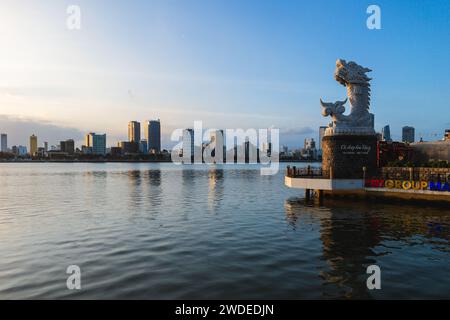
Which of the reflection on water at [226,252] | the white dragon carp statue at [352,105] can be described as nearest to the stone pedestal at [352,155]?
the white dragon carp statue at [352,105]

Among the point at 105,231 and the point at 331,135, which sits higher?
the point at 331,135

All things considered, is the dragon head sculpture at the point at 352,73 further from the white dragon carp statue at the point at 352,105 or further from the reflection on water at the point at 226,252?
the reflection on water at the point at 226,252

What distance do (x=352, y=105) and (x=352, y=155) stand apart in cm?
700

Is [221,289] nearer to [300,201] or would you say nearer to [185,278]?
[185,278]

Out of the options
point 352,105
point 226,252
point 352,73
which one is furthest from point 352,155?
point 226,252

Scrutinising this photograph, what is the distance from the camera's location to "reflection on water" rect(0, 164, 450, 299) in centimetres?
1584

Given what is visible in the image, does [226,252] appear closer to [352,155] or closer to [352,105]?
[352,155]

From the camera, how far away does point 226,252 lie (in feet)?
71.6

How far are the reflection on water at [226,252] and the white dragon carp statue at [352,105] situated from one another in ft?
39.8

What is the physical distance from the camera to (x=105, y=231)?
28203mm

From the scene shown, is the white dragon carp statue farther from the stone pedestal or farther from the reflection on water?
the reflection on water
